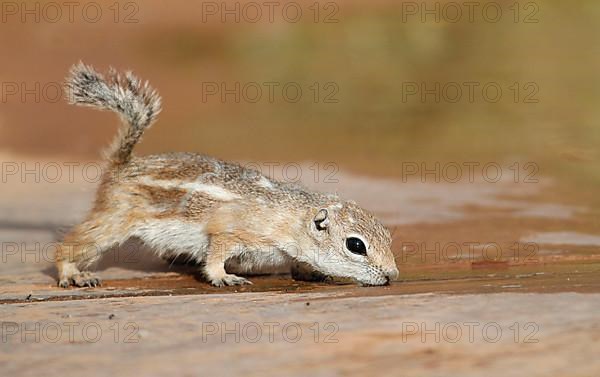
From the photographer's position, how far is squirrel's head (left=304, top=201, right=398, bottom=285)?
700 cm

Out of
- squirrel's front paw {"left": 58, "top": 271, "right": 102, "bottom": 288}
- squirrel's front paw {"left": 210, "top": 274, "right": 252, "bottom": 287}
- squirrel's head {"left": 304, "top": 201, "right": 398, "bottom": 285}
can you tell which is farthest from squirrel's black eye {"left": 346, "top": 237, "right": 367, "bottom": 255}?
squirrel's front paw {"left": 58, "top": 271, "right": 102, "bottom": 288}

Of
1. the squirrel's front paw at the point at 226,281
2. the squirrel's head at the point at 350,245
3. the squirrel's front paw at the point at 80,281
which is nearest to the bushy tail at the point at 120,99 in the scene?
the squirrel's front paw at the point at 80,281

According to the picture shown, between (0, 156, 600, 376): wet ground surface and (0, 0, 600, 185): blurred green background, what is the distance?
360 cm

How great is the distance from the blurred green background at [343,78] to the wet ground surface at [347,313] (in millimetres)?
3605

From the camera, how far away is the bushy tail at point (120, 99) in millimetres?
7863

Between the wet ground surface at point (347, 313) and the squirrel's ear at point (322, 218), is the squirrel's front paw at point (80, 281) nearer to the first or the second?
the wet ground surface at point (347, 313)

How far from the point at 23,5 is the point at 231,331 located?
16752 mm

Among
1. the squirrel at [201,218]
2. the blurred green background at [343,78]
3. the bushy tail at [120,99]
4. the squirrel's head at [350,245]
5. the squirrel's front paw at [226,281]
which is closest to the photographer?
the squirrel's head at [350,245]

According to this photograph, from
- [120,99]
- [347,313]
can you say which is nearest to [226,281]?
[120,99]

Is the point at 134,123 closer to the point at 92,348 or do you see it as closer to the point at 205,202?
the point at 205,202

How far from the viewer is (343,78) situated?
1711cm

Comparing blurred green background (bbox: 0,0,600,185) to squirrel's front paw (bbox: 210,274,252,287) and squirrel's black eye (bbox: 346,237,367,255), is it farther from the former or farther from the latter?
squirrel's front paw (bbox: 210,274,252,287)

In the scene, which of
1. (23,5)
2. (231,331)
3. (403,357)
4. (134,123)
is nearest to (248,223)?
(134,123)

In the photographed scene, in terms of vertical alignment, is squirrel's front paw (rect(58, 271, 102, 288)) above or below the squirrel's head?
below
